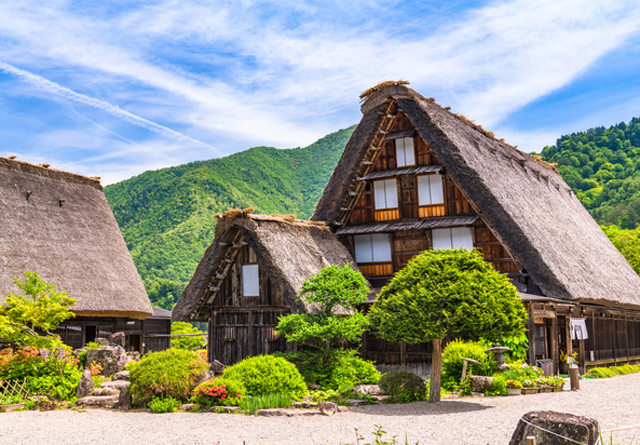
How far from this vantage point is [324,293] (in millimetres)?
17844

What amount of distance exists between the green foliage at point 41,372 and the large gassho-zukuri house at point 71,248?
16.7ft

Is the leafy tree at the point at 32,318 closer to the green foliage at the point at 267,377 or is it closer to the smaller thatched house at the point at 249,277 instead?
the smaller thatched house at the point at 249,277

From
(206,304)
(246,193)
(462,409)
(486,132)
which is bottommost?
(462,409)

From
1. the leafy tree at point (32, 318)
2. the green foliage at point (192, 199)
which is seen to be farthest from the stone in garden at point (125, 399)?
the green foliage at point (192, 199)

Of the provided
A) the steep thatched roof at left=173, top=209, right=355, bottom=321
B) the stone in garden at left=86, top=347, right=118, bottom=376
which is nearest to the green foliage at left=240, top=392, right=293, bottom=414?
the steep thatched roof at left=173, top=209, right=355, bottom=321

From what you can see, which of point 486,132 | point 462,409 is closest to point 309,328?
point 462,409

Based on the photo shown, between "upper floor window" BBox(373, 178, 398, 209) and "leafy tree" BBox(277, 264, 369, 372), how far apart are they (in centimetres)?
666

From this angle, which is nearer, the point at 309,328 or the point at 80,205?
the point at 309,328

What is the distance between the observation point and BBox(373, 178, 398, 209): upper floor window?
968 inches

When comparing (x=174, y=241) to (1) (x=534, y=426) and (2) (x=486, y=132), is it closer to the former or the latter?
(2) (x=486, y=132)

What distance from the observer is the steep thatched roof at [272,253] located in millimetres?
19766

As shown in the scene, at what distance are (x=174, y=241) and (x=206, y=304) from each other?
168ft

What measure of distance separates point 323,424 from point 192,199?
67.6 m

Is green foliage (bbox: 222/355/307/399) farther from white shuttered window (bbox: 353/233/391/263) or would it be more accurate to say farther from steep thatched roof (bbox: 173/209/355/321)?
white shuttered window (bbox: 353/233/391/263)
